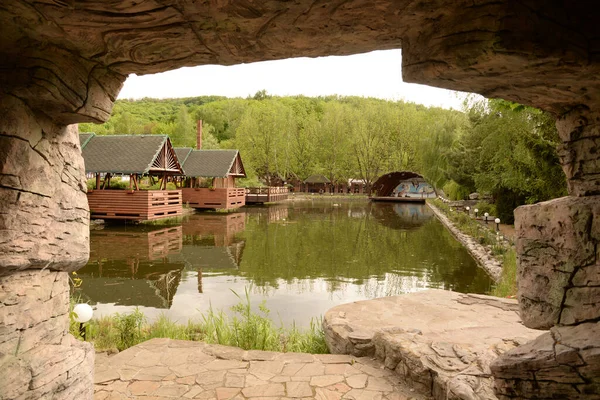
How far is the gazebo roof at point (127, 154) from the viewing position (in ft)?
60.7

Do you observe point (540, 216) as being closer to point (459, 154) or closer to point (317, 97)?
point (459, 154)

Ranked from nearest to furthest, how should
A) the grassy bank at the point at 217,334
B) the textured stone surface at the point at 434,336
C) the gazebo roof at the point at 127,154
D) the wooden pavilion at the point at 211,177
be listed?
the textured stone surface at the point at 434,336
the grassy bank at the point at 217,334
the gazebo roof at the point at 127,154
the wooden pavilion at the point at 211,177

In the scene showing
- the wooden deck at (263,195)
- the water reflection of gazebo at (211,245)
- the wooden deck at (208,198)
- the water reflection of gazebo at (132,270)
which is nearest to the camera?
the water reflection of gazebo at (132,270)

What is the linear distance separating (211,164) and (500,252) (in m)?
20.2

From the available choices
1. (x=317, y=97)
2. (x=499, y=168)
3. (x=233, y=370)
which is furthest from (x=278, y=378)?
(x=317, y=97)

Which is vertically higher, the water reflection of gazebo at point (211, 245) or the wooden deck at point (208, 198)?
the wooden deck at point (208, 198)

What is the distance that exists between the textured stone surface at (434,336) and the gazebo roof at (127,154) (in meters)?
15.7

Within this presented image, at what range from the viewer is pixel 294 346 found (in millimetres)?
5238

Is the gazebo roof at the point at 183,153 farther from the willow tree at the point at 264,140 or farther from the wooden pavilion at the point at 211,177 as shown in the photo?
the willow tree at the point at 264,140

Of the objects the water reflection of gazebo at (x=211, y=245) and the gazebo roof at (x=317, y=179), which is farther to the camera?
the gazebo roof at (x=317, y=179)

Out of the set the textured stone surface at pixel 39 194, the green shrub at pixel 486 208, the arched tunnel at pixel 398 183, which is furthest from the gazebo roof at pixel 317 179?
the textured stone surface at pixel 39 194

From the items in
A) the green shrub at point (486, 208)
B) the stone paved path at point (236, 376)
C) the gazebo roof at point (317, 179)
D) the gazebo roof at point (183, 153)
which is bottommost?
the stone paved path at point (236, 376)

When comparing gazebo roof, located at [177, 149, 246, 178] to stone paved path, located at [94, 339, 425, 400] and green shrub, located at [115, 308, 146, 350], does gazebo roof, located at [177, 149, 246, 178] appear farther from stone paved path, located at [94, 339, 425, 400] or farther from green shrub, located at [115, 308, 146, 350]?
stone paved path, located at [94, 339, 425, 400]

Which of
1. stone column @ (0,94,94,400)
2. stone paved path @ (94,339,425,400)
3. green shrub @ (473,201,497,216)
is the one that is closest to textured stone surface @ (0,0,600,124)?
stone column @ (0,94,94,400)
